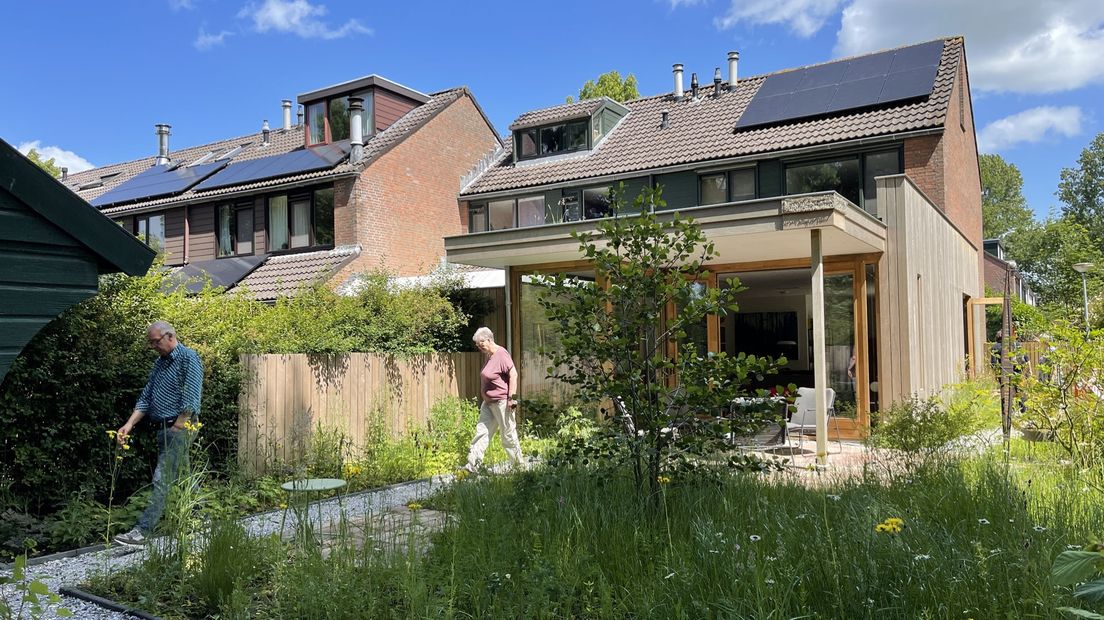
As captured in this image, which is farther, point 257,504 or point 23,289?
point 257,504

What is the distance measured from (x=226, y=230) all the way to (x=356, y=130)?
4.80m

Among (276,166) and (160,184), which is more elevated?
(160,184)

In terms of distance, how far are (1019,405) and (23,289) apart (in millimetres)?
8351

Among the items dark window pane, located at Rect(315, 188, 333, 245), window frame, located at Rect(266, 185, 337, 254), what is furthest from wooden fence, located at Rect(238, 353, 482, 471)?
window frame, located at Rect(266, 185, 337, 254)

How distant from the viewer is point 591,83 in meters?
32.8

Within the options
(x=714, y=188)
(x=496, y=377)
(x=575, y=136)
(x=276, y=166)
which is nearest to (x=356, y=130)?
(x=276, y=166)

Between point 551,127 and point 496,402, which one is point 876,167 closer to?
point 551,127

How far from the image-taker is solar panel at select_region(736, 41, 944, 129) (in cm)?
1623

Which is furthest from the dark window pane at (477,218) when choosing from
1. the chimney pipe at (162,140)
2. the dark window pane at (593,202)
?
the chimney pipe at (162,140)

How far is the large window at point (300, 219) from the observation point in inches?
800

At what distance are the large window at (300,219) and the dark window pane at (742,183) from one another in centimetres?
1000

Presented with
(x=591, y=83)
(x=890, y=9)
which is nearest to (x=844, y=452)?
(x=591, y=83)

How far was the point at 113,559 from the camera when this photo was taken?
224 inches

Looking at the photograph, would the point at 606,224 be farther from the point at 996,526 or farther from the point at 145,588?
the point at 145,588
